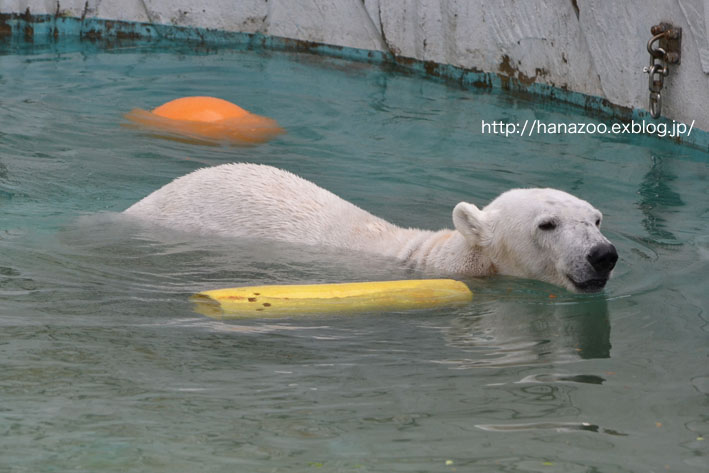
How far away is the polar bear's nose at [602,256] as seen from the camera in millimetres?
3881

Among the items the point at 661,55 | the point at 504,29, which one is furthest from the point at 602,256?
the point at 504,29

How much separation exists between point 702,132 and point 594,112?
1333 mm

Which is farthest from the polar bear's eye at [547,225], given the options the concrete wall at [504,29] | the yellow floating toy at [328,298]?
the concrete wall at [504,29]

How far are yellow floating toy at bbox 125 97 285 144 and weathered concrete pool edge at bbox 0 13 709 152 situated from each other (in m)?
2.40

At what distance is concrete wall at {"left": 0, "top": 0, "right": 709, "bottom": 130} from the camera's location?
7074 millimetres

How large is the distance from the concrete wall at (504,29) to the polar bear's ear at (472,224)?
3.18m

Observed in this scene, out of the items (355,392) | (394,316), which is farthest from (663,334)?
(355,392)

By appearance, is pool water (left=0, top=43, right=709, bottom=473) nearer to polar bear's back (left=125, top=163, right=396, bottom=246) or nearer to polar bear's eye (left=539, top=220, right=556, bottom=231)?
polar bear's back (left=125, top=163, right=396, bottom=246)

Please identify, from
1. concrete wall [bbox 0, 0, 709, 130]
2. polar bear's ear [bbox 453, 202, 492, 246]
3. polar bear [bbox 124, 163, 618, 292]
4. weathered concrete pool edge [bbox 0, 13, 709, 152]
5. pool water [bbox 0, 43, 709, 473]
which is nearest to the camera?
pool water [bbox 0, 43, 709, 473]

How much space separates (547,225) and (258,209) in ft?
4.89

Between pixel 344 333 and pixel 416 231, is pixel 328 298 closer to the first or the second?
pixel 344 333

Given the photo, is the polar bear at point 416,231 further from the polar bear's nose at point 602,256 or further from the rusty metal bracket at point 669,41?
the rusty metal bracket at point 669,41

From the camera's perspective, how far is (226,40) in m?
11.5

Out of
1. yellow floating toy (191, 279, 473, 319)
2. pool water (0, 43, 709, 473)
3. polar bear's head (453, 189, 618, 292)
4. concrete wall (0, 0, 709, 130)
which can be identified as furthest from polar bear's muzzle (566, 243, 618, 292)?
concrete wall (0, 0, 709, 130)
